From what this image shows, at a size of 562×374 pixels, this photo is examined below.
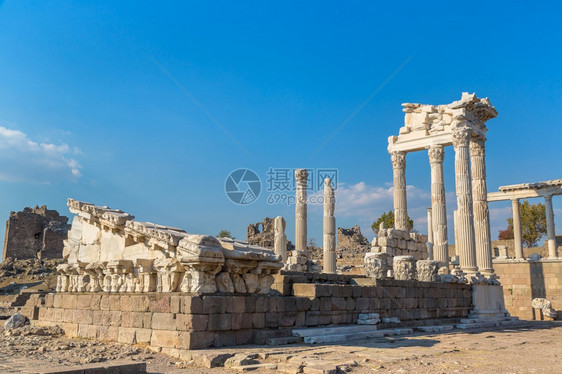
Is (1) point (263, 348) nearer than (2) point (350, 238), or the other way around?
(1) point (263, 348)

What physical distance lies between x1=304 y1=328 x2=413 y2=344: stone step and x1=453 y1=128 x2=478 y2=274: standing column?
7957 millimetres

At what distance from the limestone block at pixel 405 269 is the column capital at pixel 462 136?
253 inches

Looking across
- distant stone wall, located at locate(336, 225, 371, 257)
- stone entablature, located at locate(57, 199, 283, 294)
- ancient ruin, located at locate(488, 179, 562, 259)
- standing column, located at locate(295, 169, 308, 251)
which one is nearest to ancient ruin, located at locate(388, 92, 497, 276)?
standing column, located at locate(295, 169, 308, 251)

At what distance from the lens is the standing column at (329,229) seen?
21.7 meters

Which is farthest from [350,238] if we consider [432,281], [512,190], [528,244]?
[432,281]

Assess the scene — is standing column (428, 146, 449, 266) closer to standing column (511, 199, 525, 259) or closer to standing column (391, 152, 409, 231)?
standing column (391, 152, 409, 231)

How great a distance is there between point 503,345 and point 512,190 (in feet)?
79.4

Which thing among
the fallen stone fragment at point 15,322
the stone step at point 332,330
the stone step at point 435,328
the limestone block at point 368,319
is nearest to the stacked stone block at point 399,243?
the stone step at point 435,328

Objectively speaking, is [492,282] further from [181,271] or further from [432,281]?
[181,271]

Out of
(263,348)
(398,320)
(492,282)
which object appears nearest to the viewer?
(263,348)

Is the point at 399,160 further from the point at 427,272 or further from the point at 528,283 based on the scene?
the point at 528,283

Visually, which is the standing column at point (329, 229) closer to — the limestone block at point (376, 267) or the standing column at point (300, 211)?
the standing column at point (300, 211)

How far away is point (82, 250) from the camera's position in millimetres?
11453

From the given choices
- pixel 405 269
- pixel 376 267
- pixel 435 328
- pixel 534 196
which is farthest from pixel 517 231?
pixel 435 328
